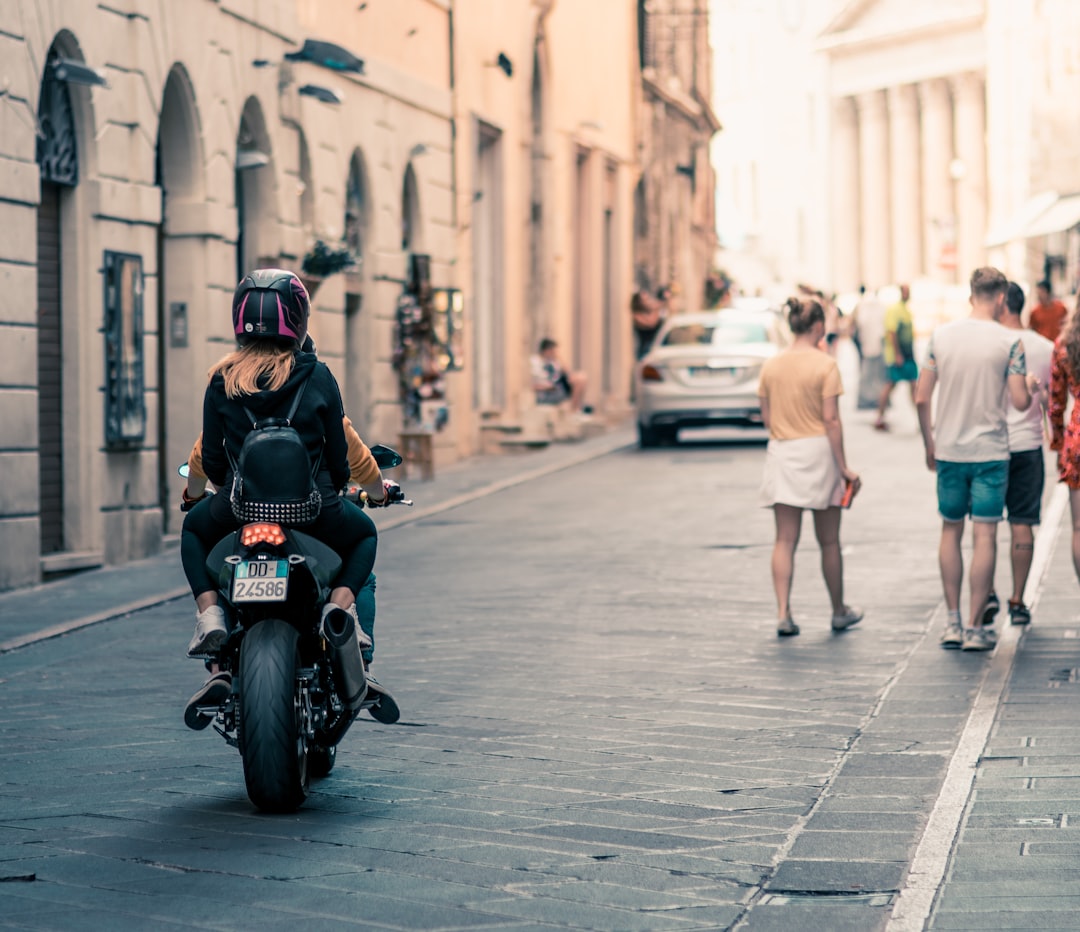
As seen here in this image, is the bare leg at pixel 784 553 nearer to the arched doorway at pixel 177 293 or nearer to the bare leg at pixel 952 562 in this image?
the bare leg at pixel 952 562

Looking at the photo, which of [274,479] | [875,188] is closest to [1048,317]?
[274,479]

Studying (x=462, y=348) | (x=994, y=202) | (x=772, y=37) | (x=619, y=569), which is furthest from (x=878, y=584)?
(x=772, y=37)

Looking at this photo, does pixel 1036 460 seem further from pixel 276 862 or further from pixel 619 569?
pixel 276 862

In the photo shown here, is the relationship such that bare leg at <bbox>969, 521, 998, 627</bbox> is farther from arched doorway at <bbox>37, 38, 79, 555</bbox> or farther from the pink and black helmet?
arched doorway at <bbox>37, 38, 79, 555</bbox>

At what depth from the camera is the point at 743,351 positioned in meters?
25.8

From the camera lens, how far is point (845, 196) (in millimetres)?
100438

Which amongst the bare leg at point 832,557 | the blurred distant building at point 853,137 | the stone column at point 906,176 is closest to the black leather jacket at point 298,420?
the bare leg at point 832,557

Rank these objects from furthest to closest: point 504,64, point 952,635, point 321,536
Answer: point 504,64, point 952,635, point 321,536

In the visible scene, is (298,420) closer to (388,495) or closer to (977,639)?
(388,495)

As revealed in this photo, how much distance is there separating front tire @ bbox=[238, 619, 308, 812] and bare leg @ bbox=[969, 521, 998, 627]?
4.56 meters

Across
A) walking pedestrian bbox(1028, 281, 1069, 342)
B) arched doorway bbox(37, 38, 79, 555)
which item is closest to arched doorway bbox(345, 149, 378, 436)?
walking pedestrian bbox(1028, 281, 1069, 342)

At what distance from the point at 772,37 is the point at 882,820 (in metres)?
102

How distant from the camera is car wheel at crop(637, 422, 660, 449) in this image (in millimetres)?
26016

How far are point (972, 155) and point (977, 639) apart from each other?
282ft
